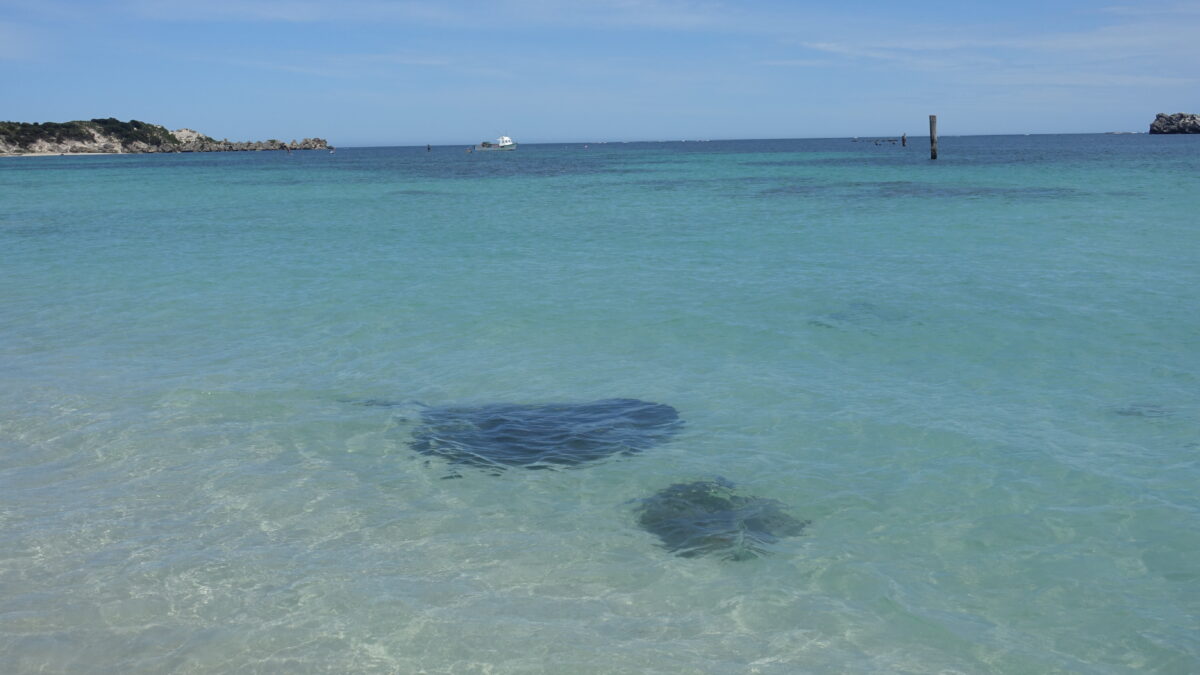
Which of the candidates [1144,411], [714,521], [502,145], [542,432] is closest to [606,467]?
[542,432]

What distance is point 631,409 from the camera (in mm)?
13062

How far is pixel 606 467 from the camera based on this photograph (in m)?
10.8

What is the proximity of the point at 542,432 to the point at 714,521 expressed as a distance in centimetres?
341

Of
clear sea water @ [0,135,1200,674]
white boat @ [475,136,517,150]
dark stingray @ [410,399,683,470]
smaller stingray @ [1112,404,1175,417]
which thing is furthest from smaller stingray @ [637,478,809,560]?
white boat @ [475,136,517,150]

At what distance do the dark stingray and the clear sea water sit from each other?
1.21 feet

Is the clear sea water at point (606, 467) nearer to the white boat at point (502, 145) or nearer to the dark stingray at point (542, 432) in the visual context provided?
the dark stingray at point (542, 432)

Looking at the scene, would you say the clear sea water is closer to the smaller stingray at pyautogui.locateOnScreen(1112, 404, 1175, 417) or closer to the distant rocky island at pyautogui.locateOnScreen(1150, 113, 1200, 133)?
the smaller stingray at pyautogui.locateOnScreen(1112, 404, 1175, 417)

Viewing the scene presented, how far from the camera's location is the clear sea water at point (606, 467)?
7.31 metres

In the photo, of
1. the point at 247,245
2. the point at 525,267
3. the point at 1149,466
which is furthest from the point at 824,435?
the point at 247,245

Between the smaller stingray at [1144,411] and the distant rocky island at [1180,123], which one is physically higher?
the distant rocky island at [1180,123]

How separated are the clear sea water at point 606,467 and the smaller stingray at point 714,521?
0.21 metres

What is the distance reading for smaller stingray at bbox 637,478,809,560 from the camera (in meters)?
8.78

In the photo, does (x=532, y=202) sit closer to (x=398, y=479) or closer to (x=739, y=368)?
(x=739, y=368)

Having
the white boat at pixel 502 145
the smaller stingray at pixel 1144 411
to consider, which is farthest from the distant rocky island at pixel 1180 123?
the smaller stingray at pixel 1144 411
